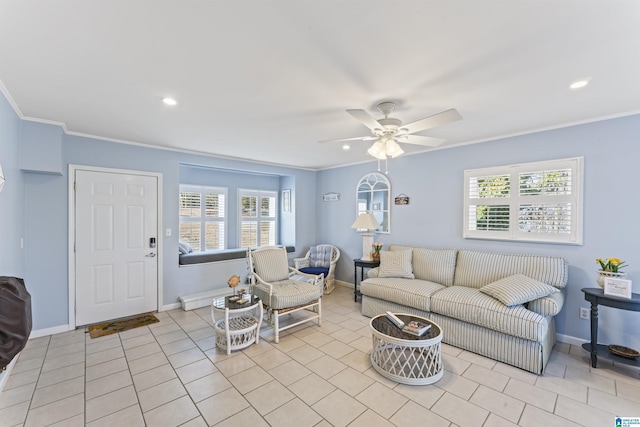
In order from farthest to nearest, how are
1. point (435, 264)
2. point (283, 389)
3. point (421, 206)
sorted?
1. point (421, 206)
2. point (435, 264)
3. point (283, 389)

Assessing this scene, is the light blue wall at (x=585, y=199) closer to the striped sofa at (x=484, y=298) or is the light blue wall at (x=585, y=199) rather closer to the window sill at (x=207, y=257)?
the striped sofa at (x=484, y=298)

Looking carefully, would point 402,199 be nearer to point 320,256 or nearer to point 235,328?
point 320,256

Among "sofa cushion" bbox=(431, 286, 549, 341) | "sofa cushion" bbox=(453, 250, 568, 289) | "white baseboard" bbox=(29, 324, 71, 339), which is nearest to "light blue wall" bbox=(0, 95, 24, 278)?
"white baseboard" bbox=(29, 324, 71, 339)

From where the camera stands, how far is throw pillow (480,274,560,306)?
9.02 ft

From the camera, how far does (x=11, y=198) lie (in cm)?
266

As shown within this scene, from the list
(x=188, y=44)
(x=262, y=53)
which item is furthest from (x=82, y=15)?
(x=262, y=53)

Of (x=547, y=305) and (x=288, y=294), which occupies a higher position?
(x=547, y=305)

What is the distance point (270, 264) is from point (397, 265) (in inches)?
72.9

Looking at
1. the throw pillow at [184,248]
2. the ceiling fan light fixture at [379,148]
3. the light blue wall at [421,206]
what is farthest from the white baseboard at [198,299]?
the ceiling fan light fixture at [379,148]

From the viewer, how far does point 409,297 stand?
3434 millimetres

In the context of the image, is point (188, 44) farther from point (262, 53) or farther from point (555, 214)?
point (555, 214)

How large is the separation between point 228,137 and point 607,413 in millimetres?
4490

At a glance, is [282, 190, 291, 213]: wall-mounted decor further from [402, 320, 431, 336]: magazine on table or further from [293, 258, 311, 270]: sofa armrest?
[402, 320, 431, 336]: magazine on table

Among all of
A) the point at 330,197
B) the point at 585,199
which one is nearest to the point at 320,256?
the point at 330,197
